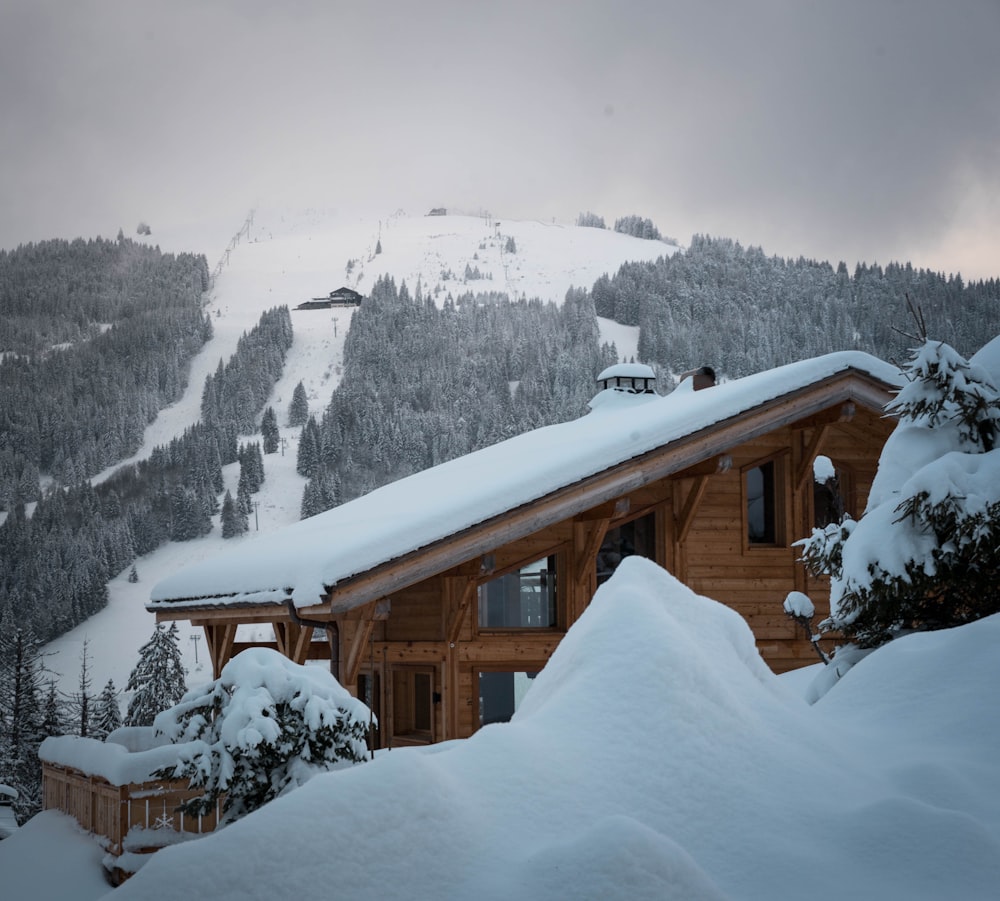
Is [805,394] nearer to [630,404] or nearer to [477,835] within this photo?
[630,404]

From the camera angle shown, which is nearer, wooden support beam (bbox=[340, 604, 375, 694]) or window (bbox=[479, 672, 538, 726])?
wooden support beam (bbox=[340, 604, 375, 694])

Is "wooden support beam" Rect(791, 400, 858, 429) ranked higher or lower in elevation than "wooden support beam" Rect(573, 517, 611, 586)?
higher

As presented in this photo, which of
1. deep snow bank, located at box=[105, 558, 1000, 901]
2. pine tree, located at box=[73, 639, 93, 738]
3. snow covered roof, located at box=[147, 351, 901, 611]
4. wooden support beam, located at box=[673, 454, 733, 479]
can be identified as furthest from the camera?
pine tree, located at box=[73, 639, 93, 738]

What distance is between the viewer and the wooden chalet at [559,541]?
11.9 meters

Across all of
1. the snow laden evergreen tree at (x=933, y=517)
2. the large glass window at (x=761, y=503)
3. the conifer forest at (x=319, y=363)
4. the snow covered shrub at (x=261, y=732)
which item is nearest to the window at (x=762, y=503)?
the large glass window at (x=761, y=503)

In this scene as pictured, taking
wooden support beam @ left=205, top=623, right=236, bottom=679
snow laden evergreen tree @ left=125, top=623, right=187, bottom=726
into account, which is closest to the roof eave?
wooden support beam @ left=205, top=623, right=236, bottom=679

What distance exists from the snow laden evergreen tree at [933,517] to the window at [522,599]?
583cm

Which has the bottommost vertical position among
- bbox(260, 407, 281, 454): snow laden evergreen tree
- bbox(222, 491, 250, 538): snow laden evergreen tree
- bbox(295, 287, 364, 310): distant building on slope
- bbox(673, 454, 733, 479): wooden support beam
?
bbox(673, 454, 733, 479): wooden support beam

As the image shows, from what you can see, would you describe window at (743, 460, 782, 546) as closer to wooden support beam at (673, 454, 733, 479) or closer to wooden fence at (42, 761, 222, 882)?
wooden support beam at (673, 454, 733, 479)

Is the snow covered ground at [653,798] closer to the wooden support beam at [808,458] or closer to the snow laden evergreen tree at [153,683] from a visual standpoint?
the wooden support beam at [808,458]

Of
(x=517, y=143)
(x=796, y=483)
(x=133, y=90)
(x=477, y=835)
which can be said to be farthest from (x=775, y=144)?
(x=517, y=143)

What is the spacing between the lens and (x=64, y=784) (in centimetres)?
1138

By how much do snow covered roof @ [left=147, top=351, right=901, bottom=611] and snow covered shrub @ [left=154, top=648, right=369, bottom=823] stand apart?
3.02 m

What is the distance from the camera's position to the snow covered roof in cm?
1106
